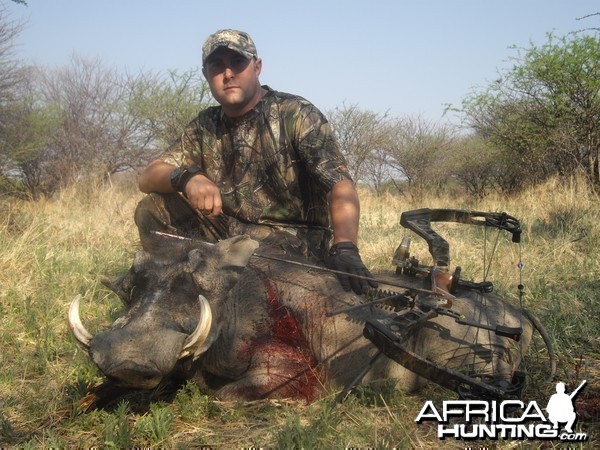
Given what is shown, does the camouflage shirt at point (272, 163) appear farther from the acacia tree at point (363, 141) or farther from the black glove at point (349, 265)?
the acacia tree at point (363, 141)

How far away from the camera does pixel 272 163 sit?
3.90 meters

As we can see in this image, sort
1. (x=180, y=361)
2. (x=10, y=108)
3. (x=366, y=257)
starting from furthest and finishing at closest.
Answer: (x=10, y=108) < (x=366, y=257) < (x=180, y=361)

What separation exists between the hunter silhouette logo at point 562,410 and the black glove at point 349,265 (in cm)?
98

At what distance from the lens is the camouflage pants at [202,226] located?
3824 millimetres

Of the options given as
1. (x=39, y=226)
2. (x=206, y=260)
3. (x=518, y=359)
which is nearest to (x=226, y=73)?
(x=206, y=260)

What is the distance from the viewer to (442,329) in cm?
285

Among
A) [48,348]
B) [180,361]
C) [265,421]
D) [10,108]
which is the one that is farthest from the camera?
[10,108]

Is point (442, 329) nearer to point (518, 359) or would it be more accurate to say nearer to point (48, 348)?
point (518, 359)

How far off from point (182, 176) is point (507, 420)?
2.25 meters

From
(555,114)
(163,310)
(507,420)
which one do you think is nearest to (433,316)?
(507,420)

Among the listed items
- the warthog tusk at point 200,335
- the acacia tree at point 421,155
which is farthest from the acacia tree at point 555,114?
the warthog tusk at point 200,335

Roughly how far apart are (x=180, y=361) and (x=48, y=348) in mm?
1381

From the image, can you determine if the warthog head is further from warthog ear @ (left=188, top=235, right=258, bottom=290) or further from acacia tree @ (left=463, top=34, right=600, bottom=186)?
acacia tree @ (left=463, top=34, right=600, bottom=186)

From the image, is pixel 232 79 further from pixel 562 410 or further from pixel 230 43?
pixel 562 410
